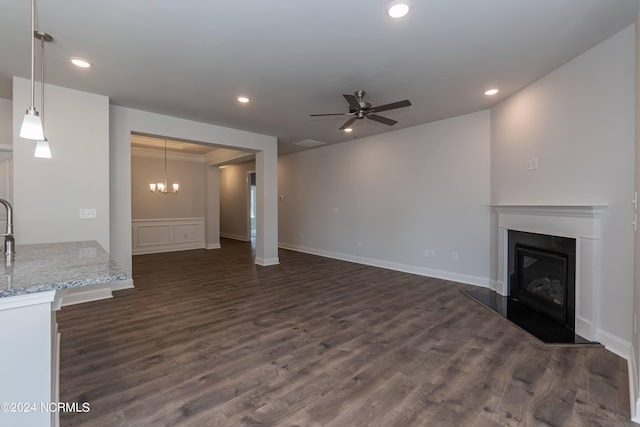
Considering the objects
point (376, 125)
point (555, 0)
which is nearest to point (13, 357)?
point (555, 0)

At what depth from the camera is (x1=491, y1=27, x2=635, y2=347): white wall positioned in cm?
241

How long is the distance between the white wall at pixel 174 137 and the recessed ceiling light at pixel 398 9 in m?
3.87

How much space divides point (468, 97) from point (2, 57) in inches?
204

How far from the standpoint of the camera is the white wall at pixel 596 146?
241cm

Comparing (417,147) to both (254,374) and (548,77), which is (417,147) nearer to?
(548,77)

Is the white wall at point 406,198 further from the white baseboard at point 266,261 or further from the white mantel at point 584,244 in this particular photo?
the white baseboard at point 266,261

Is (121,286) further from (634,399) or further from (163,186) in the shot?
(634,399)

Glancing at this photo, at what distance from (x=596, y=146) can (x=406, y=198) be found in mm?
2864

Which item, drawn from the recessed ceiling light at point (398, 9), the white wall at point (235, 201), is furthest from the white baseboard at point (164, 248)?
the recessed ceiling light at point (398, 9)

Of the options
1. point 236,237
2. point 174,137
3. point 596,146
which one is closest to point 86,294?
point 174,137

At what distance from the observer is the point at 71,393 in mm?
1876

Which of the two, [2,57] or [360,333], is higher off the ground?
[2,57]

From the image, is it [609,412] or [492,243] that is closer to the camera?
[609,412]

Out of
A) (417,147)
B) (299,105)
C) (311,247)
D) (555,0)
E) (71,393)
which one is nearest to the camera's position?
(71,393)
